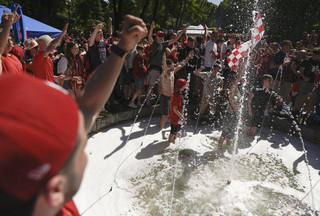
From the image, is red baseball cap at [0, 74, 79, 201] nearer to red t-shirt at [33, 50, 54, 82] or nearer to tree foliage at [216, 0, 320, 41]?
red t-shirt at [33, 50, 54, 82]

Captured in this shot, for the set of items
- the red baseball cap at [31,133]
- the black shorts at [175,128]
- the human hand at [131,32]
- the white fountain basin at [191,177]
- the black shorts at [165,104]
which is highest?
the human hand at [131,32]

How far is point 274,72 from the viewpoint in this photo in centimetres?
759

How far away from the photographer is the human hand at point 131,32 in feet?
4.57

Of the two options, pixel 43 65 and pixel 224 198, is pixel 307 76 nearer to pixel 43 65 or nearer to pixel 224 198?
pixel 224 198

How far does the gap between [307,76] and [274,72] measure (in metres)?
0.91

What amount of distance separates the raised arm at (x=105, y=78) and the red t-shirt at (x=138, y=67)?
5.45 meters

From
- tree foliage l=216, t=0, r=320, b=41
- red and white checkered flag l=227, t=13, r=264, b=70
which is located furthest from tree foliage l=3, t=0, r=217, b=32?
red and white checkered flag l=227, t=13, r=264, b=70

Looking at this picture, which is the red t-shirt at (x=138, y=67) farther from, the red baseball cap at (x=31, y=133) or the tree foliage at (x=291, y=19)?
the tree foliage at (x=291, y=19)

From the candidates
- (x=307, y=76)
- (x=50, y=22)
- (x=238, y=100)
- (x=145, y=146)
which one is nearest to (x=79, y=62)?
(x=145, y=146)

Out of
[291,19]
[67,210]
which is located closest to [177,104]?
[67,210]

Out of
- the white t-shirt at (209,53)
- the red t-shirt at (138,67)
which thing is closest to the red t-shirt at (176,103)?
the red t-shirt at (138,67)

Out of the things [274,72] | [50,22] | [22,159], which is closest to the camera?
[22,159]

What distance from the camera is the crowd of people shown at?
62cm

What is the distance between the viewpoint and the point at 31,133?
0.62m
